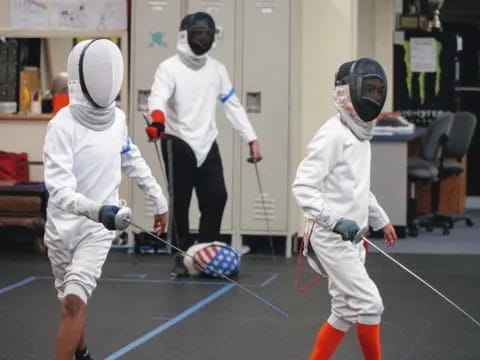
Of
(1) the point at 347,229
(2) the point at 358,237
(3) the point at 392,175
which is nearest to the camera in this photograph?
(1) the point at 347,229

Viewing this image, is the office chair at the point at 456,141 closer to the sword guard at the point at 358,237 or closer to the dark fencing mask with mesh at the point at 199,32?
the dark fencing mask with mesh at the point at 199,32

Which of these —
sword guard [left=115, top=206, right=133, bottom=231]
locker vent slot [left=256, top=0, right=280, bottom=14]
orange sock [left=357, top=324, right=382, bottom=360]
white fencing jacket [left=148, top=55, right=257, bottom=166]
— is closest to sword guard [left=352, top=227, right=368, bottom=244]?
orange sock [left=357, top=324, right=382, bottom=360]

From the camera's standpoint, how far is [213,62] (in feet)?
29.8

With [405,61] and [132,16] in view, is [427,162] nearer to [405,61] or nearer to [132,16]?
[405,61]

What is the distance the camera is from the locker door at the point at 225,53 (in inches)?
409

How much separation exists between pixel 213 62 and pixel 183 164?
0.89 metres

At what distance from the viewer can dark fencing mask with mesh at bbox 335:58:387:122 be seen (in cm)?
528

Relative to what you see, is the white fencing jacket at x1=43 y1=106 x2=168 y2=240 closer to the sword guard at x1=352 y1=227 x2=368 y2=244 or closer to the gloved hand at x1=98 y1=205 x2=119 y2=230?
the gloved hand at x1=98 y1=205 x2=119 y2=230

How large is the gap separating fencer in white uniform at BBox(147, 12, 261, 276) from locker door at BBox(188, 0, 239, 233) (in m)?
1.47

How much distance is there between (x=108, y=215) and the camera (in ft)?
15.4

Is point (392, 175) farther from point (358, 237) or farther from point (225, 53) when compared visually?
point (358, 237)

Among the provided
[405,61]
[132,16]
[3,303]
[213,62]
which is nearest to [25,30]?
[132,16]

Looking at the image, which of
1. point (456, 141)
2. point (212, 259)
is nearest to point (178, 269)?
point (212, 259)

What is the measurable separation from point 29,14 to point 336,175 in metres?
6.61
